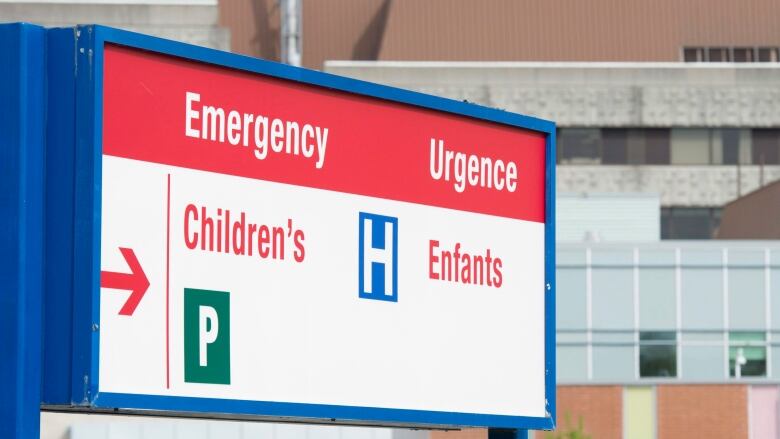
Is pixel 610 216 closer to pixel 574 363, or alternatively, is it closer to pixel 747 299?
pixel 747 299

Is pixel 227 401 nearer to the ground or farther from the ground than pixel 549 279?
nearer to the ground

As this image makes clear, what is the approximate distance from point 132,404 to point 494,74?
279 ft

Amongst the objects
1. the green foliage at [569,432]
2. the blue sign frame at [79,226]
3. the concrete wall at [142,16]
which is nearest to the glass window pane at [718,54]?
the concrete wall at [142,16]

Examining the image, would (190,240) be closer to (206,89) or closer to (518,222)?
(206,89)

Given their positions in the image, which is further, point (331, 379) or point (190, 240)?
point (331, 379)

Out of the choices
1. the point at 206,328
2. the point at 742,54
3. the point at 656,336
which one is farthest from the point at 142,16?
the point at 206,328

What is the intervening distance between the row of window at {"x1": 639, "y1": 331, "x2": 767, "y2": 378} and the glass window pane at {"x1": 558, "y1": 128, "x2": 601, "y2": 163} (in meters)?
33.8

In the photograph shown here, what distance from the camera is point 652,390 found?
5856 centimetres

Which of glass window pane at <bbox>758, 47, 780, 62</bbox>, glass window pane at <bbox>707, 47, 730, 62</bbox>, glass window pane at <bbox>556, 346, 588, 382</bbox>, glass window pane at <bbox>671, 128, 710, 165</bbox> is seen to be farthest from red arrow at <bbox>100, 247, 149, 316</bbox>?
glass window pane at <bbox>758, 47, 780, 62</bbox>

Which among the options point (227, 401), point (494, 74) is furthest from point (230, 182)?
point (494, 74)

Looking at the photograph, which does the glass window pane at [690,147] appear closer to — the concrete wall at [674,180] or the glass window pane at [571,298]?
the concrete wall at [674,180]

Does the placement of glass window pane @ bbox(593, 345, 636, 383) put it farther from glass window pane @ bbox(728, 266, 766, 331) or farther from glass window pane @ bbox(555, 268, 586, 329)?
glass window pane @ bbox(728, 266, 766, 331)

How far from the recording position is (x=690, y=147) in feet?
309

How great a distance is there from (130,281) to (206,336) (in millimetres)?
487
